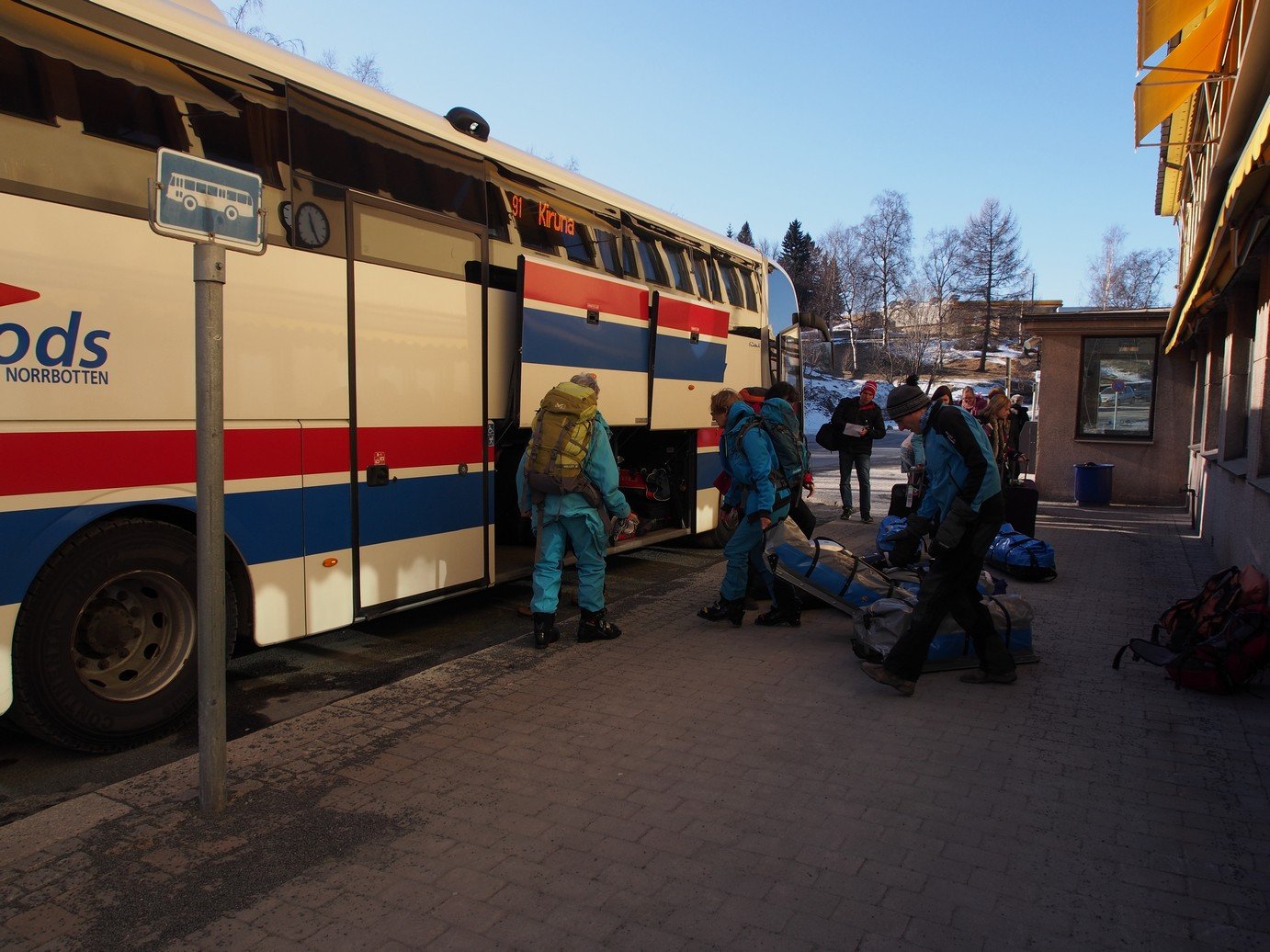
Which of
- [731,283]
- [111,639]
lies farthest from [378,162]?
[731,283]

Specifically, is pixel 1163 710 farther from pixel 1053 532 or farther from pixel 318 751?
pixel 1053 532

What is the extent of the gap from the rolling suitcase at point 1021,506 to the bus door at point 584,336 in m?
4.46

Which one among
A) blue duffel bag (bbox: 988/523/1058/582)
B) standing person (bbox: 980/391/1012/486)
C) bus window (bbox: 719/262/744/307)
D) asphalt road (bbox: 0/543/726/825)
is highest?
bus window (bbox: 719/262/744/307)

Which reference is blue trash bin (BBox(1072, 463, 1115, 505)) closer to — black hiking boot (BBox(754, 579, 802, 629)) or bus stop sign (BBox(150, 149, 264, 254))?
black hiking boot (BBox(754, 579, 802, 629))

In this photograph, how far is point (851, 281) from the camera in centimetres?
7469

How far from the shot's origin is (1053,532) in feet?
39.4

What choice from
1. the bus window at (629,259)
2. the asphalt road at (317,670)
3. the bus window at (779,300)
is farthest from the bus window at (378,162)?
the bus window at (779,300)

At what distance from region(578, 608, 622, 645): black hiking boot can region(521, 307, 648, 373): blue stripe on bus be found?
75.5 inches

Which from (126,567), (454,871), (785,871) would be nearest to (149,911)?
(454,871)

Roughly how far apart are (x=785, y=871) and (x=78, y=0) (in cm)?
475

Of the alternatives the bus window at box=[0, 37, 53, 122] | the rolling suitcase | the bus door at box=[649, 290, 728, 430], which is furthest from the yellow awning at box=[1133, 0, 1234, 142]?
the bus window at box=[0, 37, 53, 122]

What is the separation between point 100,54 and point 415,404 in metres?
2.49

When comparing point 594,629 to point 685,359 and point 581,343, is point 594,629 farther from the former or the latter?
point 685,359

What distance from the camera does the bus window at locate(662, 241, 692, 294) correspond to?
9195 millimetres
